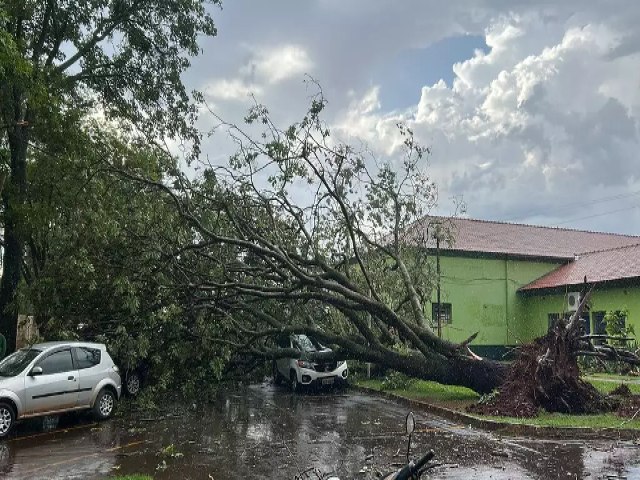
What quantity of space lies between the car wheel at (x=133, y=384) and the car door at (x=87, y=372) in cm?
340

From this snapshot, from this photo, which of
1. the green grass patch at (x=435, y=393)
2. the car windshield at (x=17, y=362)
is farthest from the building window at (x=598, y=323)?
the car windshield at (x=17, y=362)

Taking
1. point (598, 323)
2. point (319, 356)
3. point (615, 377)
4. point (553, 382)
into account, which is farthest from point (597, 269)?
point (553, 382)

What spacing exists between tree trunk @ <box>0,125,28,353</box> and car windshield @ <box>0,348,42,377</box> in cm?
456

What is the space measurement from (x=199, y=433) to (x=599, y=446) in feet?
22.9

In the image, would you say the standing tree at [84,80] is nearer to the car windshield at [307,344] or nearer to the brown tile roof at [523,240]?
the car windshield at [307,344]

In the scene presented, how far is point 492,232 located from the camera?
111 ft

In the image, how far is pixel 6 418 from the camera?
442 inches

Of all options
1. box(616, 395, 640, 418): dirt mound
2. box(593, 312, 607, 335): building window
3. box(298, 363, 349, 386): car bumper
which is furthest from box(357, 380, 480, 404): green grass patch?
box(593, 312, 607, 335): building window

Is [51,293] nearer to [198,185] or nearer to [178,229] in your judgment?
[178,229]

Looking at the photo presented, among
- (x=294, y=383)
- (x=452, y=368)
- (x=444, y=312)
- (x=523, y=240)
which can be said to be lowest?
(x=294, y=383)

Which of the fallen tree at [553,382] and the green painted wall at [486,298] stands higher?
the green painted wall at [486,298]

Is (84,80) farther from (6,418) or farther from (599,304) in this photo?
(599,304)

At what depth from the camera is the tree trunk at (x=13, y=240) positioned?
17016 mm

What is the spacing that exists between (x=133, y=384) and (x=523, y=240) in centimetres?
2389
